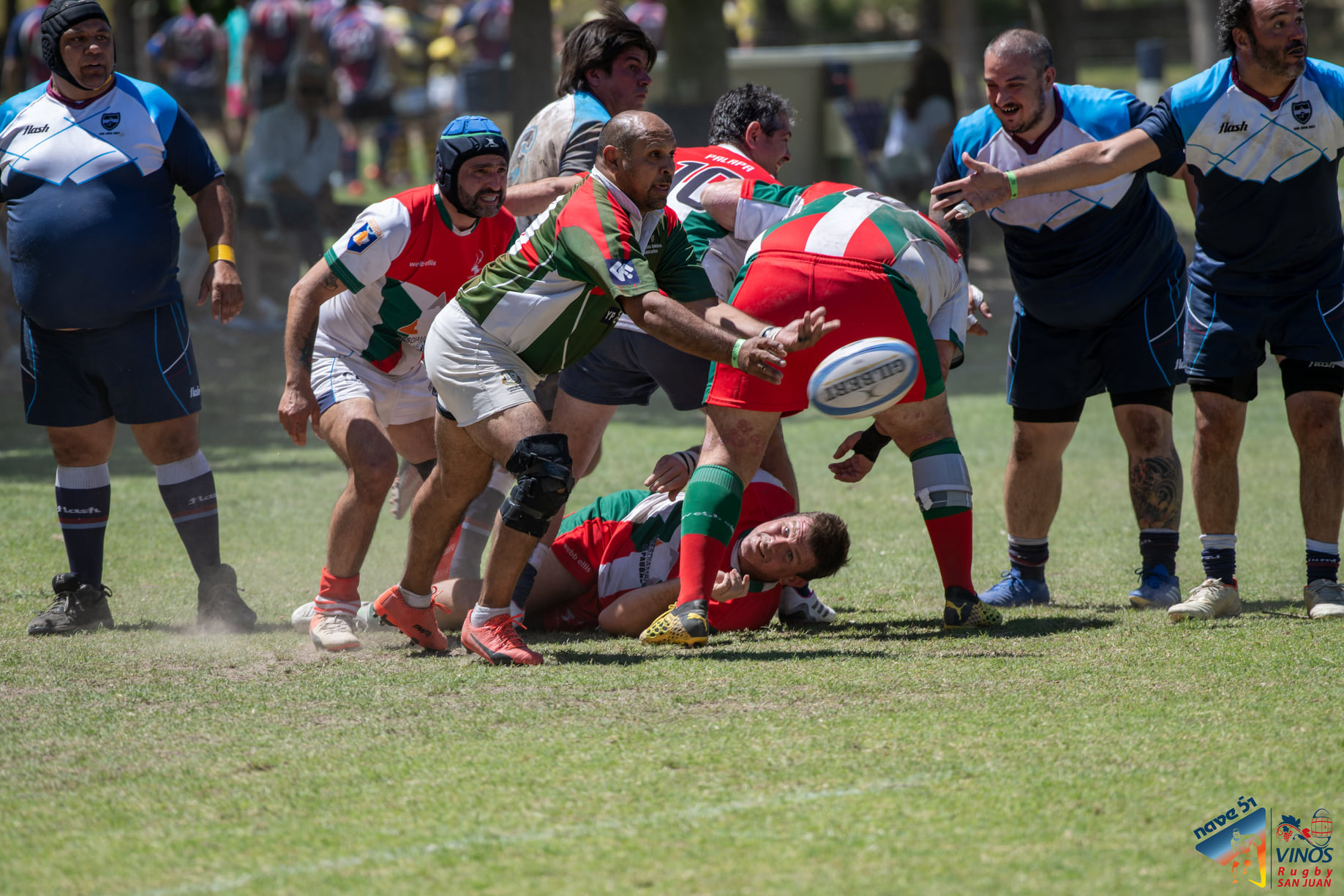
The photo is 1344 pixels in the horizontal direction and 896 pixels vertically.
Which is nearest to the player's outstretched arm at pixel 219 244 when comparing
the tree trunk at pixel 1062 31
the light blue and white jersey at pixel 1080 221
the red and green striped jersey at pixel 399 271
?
the red and green striped jersey at pixel 399 271

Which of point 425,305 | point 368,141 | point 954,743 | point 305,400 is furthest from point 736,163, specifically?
point 368,141

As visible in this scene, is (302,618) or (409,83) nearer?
(302,618)

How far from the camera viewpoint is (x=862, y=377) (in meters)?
4.76

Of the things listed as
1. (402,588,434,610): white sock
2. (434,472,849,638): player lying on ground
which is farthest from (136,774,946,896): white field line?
(402,588,434,610): white sock

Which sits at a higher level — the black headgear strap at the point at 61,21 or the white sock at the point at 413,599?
the black headgear strap at the point at 61,21

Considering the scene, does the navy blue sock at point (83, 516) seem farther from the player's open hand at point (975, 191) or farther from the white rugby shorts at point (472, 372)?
the player's open hand at point (975, 191)

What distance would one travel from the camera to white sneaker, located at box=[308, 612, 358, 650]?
530cm

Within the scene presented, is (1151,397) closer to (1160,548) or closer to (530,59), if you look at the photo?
(1160,548)

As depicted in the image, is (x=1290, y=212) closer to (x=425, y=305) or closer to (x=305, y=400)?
(x=425, y=305)

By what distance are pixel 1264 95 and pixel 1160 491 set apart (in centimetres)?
159

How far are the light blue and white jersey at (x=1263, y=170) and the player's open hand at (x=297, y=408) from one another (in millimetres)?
3315

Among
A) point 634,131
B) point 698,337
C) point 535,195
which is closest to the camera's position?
point 698,337

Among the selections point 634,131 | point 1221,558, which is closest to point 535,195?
point 634,131

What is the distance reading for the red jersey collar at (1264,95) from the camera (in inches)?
212
